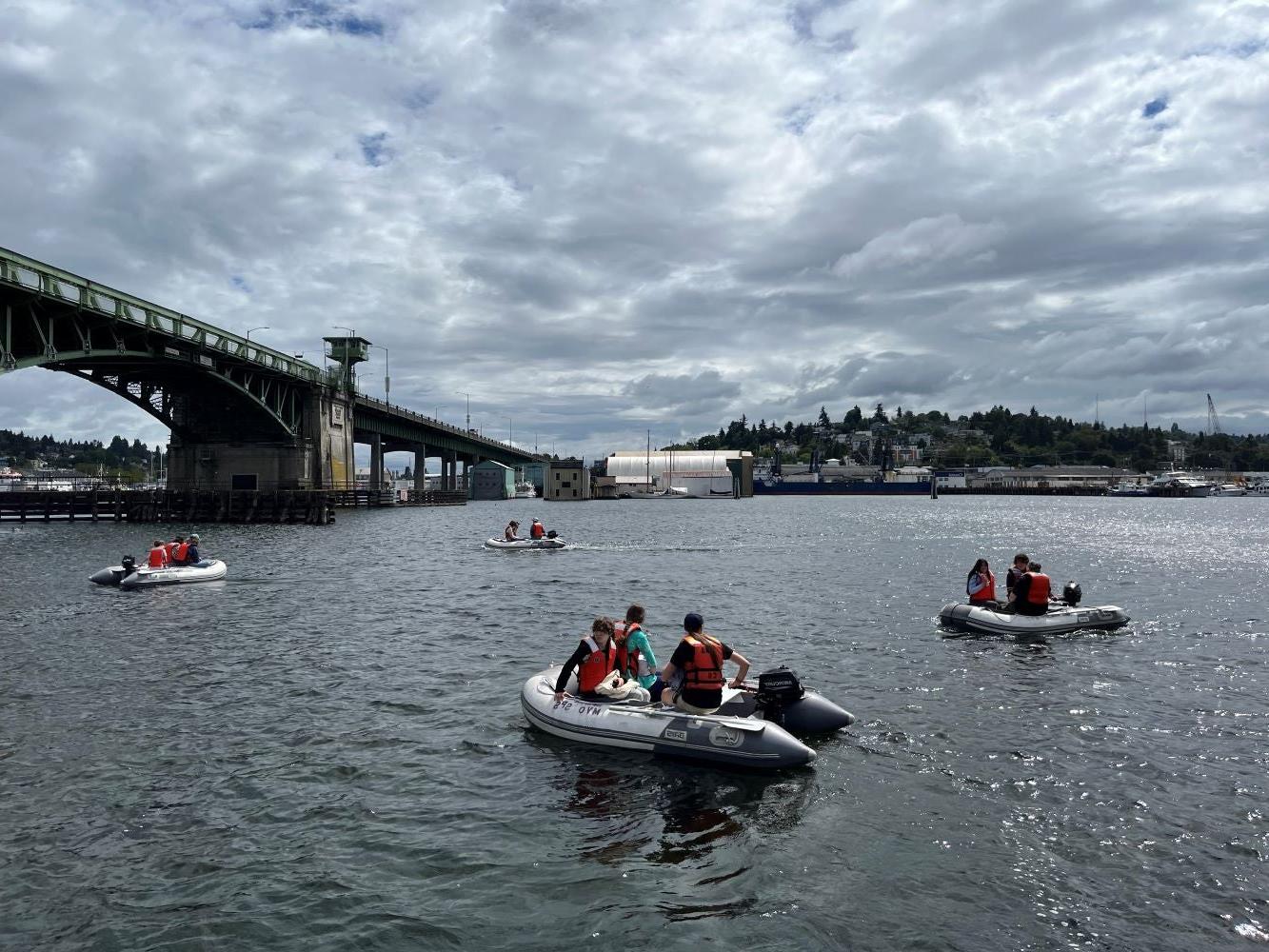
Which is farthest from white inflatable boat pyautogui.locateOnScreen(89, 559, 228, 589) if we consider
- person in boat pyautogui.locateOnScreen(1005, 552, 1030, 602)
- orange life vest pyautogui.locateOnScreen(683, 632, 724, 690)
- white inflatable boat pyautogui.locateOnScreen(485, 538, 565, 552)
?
person in boat pyautogui.locateOnScreen(1005, 552, 1030, 602)

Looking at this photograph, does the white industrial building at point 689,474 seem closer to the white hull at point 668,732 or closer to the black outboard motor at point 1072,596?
the black outboard motor at point 1072,596

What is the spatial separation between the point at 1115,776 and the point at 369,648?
16430mm

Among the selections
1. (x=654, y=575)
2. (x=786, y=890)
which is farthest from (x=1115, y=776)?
(x=654, y=575)

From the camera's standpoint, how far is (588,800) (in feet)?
36.6

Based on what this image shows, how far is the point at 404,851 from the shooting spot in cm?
960

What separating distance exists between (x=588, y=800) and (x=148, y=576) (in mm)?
27199

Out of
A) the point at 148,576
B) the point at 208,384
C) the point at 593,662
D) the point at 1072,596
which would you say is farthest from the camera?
the point at 208,384

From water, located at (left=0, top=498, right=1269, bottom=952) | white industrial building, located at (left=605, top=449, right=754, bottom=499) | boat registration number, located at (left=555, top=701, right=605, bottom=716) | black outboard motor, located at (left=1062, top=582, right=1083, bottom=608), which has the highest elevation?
white industrial building, located at (left=605, top=449, right=754, bottom=499)

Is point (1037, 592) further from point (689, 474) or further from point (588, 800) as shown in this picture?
point (689, 474)

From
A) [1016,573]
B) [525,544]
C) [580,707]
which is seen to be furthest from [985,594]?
[525,544]

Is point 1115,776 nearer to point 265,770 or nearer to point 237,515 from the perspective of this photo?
point 265,770

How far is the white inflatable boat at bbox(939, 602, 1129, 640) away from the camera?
22.5 meters

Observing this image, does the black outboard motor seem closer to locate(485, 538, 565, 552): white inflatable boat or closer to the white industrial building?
locate(485, 538, 565, 552): white inflatable boat

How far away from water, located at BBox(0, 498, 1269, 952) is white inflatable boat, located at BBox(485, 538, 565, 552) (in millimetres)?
23988
